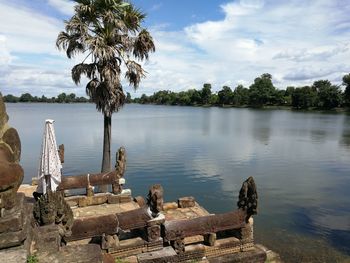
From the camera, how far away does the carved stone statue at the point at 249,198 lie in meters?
8.48

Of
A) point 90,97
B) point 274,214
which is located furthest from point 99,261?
point 274,214

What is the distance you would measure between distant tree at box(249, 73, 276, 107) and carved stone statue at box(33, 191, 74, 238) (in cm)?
11851

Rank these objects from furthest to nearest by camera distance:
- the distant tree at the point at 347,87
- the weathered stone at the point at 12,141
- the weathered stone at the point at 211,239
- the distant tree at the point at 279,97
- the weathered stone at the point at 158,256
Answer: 1. the distant tree at the point at 279,97
2. the distant tree at the point at 347,87
3. the weathered stone at the point at 211,239
4. the weathered stone at the point at 158,256
5. the weathered stone at the point at 12,141

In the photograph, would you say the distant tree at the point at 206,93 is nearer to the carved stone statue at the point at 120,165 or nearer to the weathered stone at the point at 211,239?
the carved stone statue at the point at 120,165

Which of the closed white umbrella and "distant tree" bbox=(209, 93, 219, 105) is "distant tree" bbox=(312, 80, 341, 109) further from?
the closed white umbrella

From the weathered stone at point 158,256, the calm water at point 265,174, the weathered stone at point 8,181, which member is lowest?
the calm water at point 265,174

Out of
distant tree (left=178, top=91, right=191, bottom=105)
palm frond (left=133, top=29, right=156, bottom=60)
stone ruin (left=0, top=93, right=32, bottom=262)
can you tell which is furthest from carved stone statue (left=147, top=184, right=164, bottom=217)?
distant tree (left=178, top=91, right=191, bottom=105)

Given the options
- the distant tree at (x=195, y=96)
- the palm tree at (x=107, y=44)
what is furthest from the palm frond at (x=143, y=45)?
the distant tree at (x=195, y=96)

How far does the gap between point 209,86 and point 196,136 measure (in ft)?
355

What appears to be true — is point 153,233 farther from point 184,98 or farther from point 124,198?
point 184,98

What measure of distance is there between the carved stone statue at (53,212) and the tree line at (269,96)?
98.1 metres

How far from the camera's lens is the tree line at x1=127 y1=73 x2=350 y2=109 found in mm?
96438

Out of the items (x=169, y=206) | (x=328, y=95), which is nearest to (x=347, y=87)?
(x=328, y=95)

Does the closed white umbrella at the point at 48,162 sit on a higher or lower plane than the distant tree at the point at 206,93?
lower
